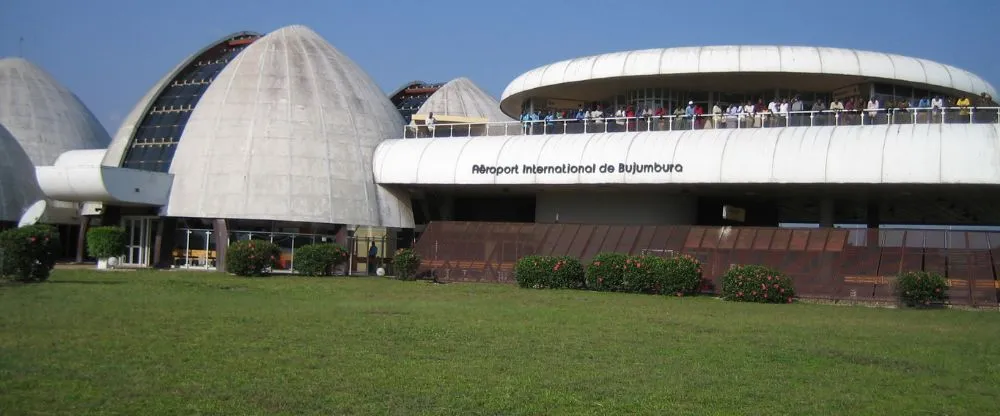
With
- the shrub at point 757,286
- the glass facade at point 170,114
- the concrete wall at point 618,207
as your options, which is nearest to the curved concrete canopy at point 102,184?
the glass facade at point 170,114

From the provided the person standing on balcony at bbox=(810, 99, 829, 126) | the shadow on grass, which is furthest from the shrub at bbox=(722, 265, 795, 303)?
the shadow on grass

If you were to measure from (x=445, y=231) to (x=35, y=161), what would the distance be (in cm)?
3367

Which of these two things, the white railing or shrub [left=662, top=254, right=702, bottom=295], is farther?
the white railing

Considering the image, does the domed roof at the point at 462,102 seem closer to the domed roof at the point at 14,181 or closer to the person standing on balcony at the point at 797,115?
the domed roof at the point at 14,181

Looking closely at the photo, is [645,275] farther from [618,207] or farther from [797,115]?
[618,207]

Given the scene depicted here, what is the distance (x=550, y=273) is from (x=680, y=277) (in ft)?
15.6

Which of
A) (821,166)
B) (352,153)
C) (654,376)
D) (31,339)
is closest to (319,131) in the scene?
(352,153)

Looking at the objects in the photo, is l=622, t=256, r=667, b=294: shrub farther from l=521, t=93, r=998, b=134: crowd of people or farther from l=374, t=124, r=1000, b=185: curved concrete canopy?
l=521, t=93, r=998, b=134: crowd of people

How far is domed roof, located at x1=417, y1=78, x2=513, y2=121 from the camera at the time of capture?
70.9 m

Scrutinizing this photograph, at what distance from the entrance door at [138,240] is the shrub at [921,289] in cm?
3169

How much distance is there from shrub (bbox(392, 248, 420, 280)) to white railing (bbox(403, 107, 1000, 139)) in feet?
27.4

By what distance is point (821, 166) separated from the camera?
3616 cm

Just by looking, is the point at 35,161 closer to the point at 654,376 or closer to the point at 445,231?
the point at 445,231

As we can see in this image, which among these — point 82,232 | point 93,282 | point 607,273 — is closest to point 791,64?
point 607,273
